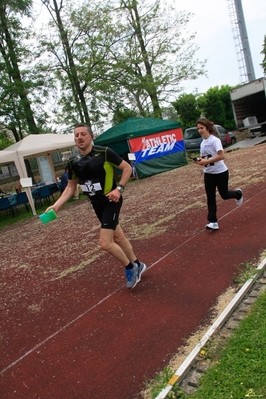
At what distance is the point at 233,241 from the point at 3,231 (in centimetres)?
880

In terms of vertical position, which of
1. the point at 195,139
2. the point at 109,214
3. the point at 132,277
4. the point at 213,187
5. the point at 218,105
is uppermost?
the point at 218,105

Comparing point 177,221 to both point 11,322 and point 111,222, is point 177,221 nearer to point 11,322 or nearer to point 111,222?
point 111,222

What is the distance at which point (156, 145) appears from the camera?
17438 mm

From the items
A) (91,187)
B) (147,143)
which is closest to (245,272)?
(91,187)

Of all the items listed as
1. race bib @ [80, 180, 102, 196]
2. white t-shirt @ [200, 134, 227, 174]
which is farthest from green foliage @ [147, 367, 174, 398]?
white t-shirt @ [200, 134, 227, 174]

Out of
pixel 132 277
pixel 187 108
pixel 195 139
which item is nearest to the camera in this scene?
pixel 132 277

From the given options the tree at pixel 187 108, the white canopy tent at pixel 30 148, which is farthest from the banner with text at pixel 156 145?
the tree at pixel 187 108

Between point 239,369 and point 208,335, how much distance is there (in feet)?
1.50

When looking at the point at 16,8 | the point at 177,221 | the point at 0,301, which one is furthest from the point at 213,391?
the point at 16,8

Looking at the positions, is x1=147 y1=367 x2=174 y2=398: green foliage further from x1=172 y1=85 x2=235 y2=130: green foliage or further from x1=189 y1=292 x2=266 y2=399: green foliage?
x1=172 y1=85 x2=235 y2=130: green foliage

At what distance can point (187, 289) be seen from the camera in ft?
13.0

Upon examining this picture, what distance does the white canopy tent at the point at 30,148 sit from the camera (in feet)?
42.4

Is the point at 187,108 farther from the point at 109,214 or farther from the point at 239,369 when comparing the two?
the point at 239,369

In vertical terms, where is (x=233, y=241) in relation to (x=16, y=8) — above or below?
below
